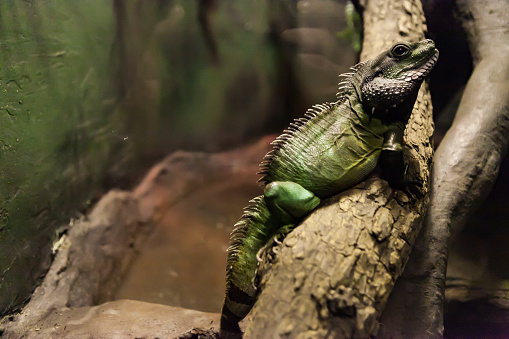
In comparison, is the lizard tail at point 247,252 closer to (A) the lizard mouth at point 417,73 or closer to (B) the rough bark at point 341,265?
(B) the rough bark at point 341,265

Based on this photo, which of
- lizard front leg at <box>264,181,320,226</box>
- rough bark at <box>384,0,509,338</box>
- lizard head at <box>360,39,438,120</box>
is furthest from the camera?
rough bark at <box>384,0,509,338</box>

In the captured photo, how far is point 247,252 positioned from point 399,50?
180 cm

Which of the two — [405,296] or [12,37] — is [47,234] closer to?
[12,37]

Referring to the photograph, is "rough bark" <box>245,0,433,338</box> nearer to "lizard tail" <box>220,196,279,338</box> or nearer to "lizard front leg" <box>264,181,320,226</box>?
"lizard front leg" <box>264,181,320,226</box>

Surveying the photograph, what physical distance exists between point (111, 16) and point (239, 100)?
259 centimetres

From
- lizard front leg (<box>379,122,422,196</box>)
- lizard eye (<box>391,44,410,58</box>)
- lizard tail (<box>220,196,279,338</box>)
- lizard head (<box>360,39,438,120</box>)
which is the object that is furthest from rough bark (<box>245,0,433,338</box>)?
lizard eye (<box>391,44,410,58</box>)

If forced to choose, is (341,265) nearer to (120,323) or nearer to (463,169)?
(463,169)

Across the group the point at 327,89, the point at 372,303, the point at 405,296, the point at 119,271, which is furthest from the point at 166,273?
the point at 327,89

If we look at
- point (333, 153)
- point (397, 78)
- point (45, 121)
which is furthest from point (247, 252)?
point (45, 121)

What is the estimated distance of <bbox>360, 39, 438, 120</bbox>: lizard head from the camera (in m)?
2.49

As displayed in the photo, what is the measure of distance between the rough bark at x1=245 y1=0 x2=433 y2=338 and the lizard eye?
0.71 m

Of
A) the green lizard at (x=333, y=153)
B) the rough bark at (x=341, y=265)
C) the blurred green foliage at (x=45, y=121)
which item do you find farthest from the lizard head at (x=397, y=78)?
the blurred green foliage at (x=45, y=121)

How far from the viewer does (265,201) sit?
244cm

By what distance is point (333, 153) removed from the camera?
2.51 meters
